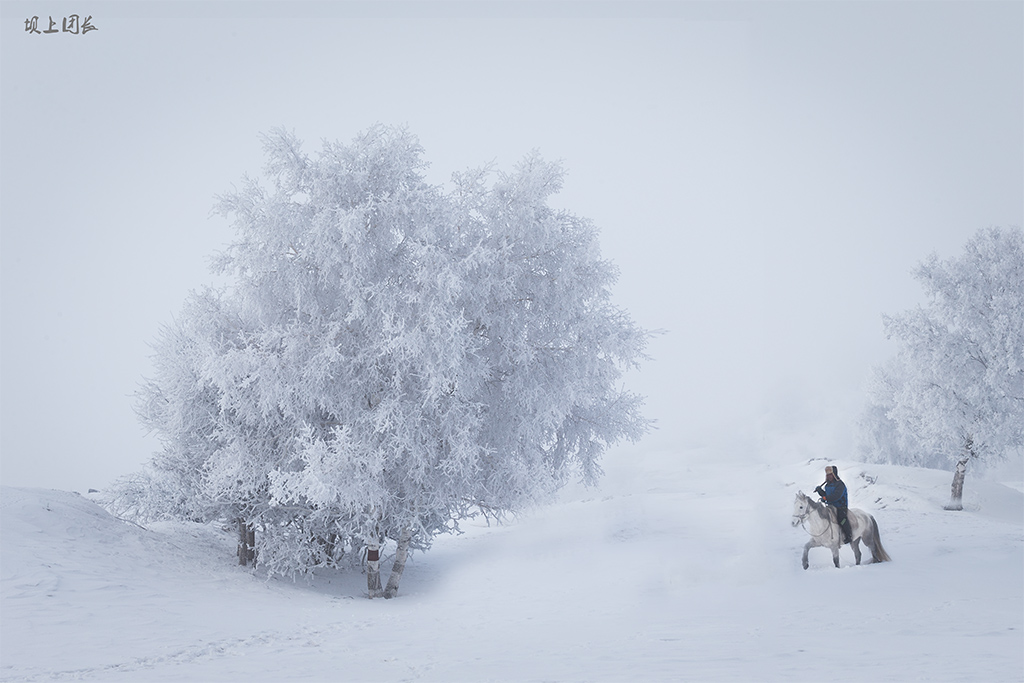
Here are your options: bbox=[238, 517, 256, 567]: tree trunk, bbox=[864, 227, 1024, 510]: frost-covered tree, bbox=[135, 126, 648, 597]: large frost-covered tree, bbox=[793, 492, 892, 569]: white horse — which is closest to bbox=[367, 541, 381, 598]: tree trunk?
bbox=[135, 126, 648, 597]: large frost-covered tree

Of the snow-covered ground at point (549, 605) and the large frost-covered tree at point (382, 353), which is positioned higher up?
the large frost-covered tree at point (382, 353)

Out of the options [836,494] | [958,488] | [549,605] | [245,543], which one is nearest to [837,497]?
[836,494]

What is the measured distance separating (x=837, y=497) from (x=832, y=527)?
690 mm

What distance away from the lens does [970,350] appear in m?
23.9

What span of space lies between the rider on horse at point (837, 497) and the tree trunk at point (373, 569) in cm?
996

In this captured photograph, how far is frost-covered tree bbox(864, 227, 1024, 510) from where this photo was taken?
22922 millimetres

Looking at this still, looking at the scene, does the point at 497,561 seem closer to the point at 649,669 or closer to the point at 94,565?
the point at 94,565

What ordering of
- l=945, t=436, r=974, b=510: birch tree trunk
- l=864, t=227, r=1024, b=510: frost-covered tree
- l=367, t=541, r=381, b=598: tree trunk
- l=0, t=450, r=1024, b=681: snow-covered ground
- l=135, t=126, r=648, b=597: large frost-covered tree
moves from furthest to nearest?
l=945, t=436, r=974, b=510: birch tree trunk → l=864, t=227, r=1024, b=510: frost-covered tree → l=367, t=541, r=381, b=598: tree trunk → l=135, t=126, r=648, b=597: large frost-covered tree → l=0, t=450, r=1024, b=681: snow-covered ground

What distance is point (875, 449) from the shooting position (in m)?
38.6

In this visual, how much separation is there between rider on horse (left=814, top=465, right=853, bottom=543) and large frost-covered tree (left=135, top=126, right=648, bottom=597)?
477cm

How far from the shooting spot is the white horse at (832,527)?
44.5ft

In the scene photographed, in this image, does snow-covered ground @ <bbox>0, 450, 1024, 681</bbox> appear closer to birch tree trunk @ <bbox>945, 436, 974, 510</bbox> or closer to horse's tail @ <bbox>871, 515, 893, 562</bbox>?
horse's tail @ <bbox>871, 515, 893, 562</bbox>

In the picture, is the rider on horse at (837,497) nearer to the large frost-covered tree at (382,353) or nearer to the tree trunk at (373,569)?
the large frost-covered tree at (382,353)

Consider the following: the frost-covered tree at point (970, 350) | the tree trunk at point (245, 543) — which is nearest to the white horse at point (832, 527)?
the frost-covered tree at point (970, 350)
